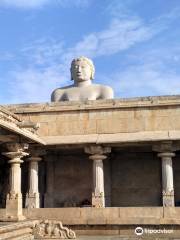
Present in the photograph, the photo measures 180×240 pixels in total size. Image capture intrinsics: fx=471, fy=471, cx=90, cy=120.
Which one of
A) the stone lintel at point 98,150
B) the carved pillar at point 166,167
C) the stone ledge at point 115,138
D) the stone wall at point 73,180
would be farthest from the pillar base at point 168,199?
the stone wall at point 73,180

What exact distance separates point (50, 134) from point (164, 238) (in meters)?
5.80

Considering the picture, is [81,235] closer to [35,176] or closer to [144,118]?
[35,176]

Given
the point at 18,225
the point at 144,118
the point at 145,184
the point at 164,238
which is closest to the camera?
the point at 18,225

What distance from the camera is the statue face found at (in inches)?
769

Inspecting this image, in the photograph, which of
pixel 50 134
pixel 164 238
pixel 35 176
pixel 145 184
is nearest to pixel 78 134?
pixel 50 134

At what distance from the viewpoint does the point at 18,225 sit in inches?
475

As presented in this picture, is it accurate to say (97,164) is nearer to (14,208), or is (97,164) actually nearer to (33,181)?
(33,181)

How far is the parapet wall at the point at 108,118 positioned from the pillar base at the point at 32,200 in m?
2.02

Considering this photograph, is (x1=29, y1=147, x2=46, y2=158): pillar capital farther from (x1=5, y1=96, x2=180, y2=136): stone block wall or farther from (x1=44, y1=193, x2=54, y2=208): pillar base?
(x1=44, y1=193, x2=54, y2=208): pillar base

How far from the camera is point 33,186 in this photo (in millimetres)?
16922

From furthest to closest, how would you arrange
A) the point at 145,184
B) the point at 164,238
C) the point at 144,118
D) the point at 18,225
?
the point at 145,184 → the point at 144,118 → the point at 164,238 → the point at 18,225

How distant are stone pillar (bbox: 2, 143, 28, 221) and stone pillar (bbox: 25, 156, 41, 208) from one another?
2213 mm

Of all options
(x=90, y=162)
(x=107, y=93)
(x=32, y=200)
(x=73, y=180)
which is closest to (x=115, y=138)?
(x=90, y=162)

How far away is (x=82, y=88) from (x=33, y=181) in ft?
14.9
